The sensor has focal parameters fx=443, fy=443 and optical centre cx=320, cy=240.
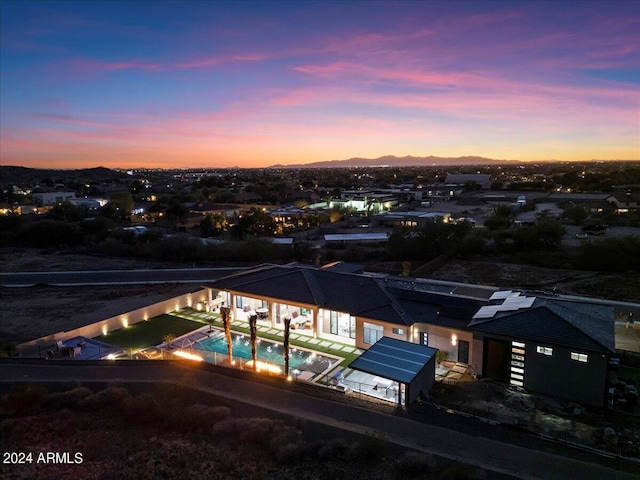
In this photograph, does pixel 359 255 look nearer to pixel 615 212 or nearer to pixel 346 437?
pixel 346 437

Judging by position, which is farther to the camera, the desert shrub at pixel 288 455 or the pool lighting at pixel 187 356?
the pool lighting at pixel 187 356

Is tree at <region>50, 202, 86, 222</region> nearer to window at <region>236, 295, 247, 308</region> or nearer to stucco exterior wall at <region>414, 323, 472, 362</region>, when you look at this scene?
window at <region>236, 295, 247, 308</region>

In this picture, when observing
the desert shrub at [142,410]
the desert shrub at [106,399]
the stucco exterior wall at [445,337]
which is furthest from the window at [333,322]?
the desert shrub at [106,399]

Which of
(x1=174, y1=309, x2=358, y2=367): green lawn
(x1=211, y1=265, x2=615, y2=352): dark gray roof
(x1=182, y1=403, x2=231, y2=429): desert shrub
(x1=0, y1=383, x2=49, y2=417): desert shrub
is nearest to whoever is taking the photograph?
(x1=182, y1=403, x2=231, y2=429): desert shrub

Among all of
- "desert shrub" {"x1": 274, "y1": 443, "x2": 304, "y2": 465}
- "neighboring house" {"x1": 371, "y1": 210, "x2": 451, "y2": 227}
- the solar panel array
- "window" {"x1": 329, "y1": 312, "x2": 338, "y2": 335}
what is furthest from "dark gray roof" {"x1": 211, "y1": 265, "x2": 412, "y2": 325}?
"neighboring house" {"x1": 371, "y1": 210, "x2": 451, "y2": 227}

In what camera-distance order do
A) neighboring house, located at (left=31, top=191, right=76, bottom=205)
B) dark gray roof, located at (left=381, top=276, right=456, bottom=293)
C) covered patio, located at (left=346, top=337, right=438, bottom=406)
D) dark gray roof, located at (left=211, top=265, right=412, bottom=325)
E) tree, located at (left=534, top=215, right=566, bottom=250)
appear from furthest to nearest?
1. neighboring house, located at (left=31, top=191, right=76, bottom=205)
2. tree, located at (left=534, top=215, right=566, bottom=250)
3. dark gray roof, located at (left=381, top=276, right=456, bottom=293)
4. dark gray roof, located at (left=211, top=265, right=412, bottom=325)
5. covered patio, located at (left=346, top=337, right=438, bottom=406)

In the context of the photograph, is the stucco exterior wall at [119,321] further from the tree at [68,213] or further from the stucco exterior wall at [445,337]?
the tree at [68,213]
